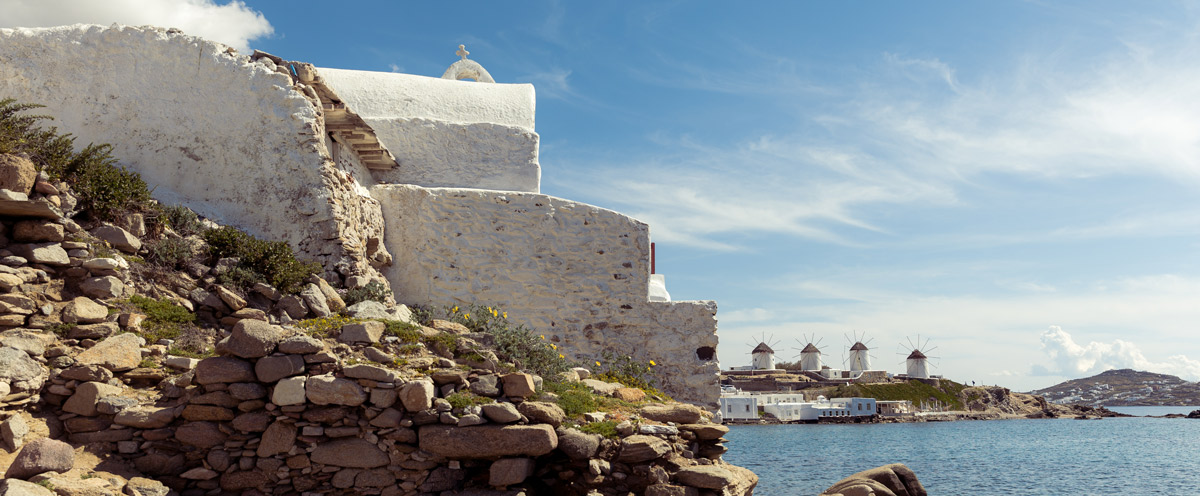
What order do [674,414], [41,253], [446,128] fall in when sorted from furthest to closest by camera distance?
[446,128]
[674,414]
[41,253]

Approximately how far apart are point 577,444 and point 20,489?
4237 mm

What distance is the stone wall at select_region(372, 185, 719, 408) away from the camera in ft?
40.1

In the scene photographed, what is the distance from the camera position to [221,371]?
708cm

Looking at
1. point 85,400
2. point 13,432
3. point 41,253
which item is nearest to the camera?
point 13,432

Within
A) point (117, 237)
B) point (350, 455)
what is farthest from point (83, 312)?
point (350, 455)

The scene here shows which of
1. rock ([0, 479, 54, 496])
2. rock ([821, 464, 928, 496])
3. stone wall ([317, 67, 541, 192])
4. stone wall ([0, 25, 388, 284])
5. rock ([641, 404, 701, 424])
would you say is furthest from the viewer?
stone wall ([317, 67, 541, 192])

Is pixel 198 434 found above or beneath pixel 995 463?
above

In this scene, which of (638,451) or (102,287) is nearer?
(638,451)

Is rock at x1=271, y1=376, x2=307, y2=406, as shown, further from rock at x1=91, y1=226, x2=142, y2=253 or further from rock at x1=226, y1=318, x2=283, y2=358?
rock at x1=91, y1=226, x2=142, y2=253

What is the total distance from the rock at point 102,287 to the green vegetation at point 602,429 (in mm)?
4968

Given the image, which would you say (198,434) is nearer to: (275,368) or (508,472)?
(275,368)

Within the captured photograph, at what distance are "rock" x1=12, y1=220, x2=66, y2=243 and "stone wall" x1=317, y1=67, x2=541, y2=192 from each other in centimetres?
598

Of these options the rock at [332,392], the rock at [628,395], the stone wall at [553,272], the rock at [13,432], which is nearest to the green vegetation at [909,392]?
the stone wall at [553,272]

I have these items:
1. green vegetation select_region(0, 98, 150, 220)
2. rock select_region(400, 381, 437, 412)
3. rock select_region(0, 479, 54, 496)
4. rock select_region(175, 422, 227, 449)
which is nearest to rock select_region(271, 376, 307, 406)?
rock select_region(175, 422, 227, 449)
